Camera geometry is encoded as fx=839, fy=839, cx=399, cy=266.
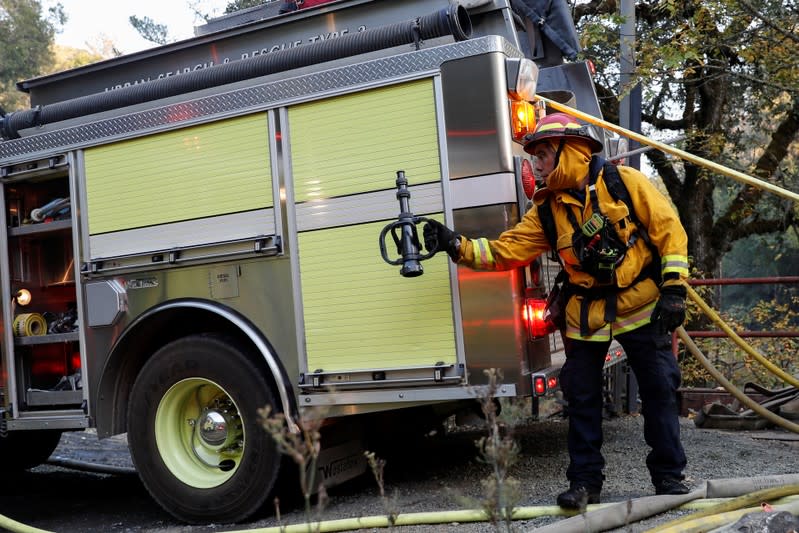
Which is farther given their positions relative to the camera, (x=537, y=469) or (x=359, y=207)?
(x=537, y=469)

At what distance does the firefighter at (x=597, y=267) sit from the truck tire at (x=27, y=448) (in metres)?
4.43

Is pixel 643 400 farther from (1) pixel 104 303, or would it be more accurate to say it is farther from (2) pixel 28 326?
(2) pixel 28 326

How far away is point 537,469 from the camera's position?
4.96 metres

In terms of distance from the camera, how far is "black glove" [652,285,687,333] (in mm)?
3664

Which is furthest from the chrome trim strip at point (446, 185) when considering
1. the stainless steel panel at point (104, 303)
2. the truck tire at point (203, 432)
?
the stainless steel panel at point (104, 303)

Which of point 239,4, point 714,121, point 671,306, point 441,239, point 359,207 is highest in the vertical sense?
point 239,4

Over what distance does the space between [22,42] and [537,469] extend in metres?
25.7

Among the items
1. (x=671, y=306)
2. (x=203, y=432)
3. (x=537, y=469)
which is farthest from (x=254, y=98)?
(x=537, y=469)

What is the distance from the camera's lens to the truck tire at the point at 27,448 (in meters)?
6.74

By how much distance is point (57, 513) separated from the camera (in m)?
5.72

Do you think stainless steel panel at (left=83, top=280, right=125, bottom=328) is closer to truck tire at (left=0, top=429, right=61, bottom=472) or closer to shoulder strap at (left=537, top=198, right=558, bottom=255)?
truck tire at (left=0, top=429, right=61, bottom=472)

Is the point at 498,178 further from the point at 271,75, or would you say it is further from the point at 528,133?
the point at 271,75

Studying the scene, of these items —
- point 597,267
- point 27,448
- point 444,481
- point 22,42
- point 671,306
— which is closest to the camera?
point 671,306

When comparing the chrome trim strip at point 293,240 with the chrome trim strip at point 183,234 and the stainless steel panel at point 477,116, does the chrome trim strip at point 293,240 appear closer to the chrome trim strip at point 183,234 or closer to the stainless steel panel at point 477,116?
the chrome trim strip at point 183,234
